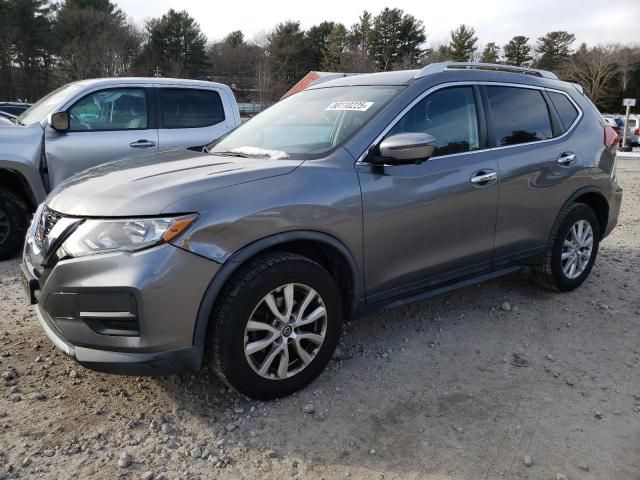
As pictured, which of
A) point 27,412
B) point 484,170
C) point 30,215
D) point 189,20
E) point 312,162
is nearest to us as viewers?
point 27,412

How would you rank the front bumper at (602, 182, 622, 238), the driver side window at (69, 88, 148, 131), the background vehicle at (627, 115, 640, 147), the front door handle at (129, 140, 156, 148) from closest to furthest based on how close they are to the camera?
the front bumper at (602, 182, 622, 238), the driver side window at (69, 88, 148, 131), the front door handle at (129, 140, 156, 148), the background vehicle at (627, 115, 640, 147)

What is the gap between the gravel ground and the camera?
91.7 inches

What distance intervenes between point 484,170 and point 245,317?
189 centimetres

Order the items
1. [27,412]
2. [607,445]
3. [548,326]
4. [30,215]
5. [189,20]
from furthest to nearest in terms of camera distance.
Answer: [189,20]
[30,215]
[548,326]
[27,412]
[607,445]

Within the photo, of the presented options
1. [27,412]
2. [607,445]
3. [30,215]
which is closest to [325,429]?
[607,445]

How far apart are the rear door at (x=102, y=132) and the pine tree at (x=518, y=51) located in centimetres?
6274

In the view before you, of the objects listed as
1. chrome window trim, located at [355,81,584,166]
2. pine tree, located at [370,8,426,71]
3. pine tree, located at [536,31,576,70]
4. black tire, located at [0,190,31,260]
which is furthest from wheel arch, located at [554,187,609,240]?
pine tree, located at [536,31,576,70]

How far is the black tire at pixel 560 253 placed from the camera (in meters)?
4.12

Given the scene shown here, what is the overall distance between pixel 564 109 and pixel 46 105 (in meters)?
5.31

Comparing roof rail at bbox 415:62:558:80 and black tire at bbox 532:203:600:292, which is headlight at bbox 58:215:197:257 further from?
black tire at bbox 532:203:600:292

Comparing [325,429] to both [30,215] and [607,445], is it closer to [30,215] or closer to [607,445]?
[607,445]

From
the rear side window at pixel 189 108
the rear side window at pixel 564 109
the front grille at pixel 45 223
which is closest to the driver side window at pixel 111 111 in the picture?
the rear side window at pixel 189 108

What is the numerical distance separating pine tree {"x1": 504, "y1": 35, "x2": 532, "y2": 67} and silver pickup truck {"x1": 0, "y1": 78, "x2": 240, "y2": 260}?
204 feet

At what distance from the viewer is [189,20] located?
158 feet
